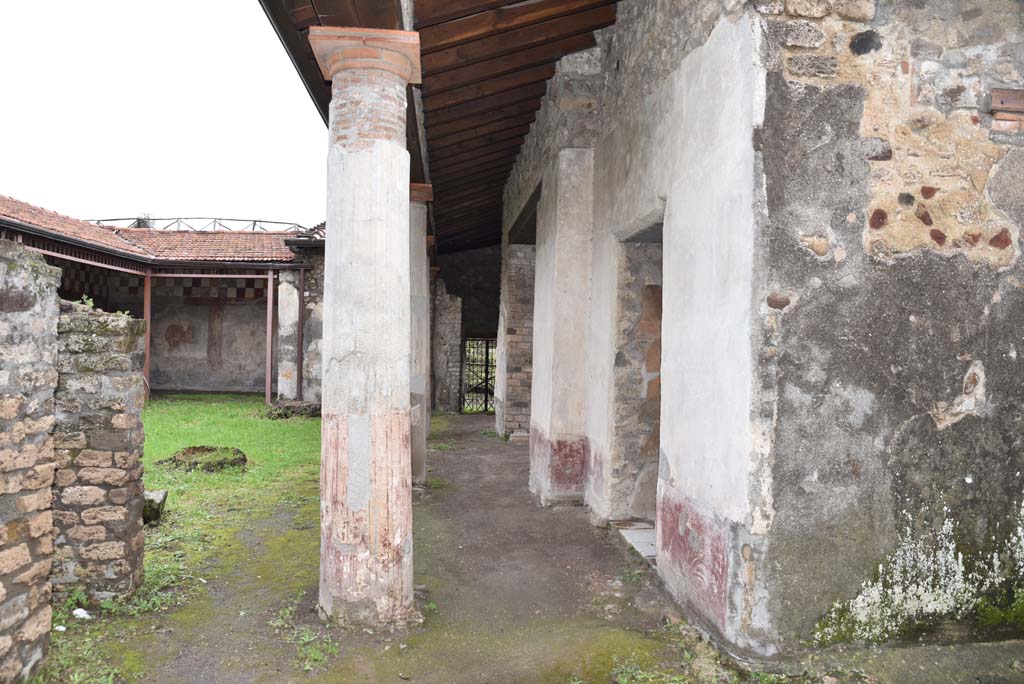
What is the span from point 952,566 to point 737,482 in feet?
3.50

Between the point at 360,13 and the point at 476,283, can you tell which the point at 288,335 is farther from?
the point at 360,13

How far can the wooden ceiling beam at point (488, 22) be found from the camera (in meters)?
4.50

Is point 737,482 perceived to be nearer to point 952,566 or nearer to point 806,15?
point 952,566

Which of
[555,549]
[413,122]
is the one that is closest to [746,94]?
[413,122]

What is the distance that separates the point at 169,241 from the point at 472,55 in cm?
1291

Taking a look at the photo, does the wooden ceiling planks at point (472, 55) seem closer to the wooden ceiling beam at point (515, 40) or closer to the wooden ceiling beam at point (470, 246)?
the wooden ceiling beam at point (515, 40)

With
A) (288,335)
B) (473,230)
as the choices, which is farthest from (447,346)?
(288,335)

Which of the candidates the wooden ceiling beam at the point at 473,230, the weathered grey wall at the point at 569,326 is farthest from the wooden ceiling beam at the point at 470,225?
the weathered grey wall at the point at 569,326

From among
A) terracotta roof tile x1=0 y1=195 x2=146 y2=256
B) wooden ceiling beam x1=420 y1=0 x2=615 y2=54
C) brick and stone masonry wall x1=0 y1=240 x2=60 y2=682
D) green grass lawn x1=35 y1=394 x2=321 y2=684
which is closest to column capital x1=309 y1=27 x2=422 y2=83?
wooden ceiling beam x1=420 y1=0 x2=615 y2=54

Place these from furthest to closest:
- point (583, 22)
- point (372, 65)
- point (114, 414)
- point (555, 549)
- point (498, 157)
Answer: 1. point (498, 157)
2. point (583, 22)
3. point (555, 549)
4. point (114, 414)
5. point (372, 65)

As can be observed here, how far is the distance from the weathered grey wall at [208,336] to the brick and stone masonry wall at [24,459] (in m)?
13.9

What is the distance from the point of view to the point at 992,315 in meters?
2.98

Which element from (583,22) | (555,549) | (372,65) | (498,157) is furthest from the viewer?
(498,157)

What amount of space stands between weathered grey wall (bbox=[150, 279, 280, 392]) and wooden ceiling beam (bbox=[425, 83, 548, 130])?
36.7ft
